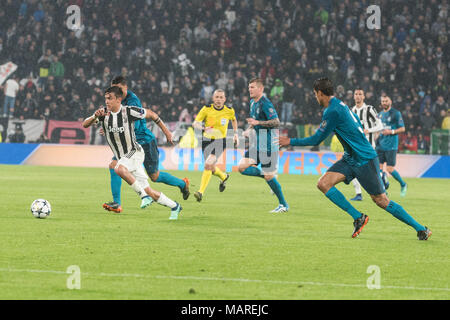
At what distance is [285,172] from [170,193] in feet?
31.9

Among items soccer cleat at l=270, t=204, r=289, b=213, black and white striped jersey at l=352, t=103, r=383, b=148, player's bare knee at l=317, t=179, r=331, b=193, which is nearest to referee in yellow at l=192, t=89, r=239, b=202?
soccer cleat at l=270, t=204, r=289, b=213

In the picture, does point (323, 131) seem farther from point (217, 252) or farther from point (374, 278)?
point (374, 278)

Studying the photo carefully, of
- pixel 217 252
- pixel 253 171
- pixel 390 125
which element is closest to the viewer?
pixel 217 252

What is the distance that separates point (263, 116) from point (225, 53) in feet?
60.9

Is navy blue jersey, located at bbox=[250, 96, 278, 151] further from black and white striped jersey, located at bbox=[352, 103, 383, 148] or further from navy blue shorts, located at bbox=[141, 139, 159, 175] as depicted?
black and white striped jersey, located at bbox=[352, 103, 383, 148]

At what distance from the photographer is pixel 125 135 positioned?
11648 mm

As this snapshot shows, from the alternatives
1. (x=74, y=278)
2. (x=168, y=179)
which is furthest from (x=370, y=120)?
(x=74, y=278)

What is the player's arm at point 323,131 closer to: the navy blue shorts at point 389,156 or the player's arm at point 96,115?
the player's arm at point 96,115

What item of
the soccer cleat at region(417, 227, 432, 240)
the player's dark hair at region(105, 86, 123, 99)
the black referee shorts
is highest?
the player's dark hair at region(105, 86, 123, 99)

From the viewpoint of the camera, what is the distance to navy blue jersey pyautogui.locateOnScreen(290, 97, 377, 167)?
9.86m

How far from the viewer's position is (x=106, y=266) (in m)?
7.37

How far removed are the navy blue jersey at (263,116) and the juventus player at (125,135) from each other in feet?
8.52

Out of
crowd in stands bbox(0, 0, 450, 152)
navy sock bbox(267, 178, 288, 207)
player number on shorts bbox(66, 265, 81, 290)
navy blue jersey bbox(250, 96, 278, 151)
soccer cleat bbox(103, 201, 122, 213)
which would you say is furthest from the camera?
crowd in stands bbox(0, 0, 450, 152)

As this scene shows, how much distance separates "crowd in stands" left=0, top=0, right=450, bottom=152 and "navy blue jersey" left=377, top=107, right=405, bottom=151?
29.3ft
